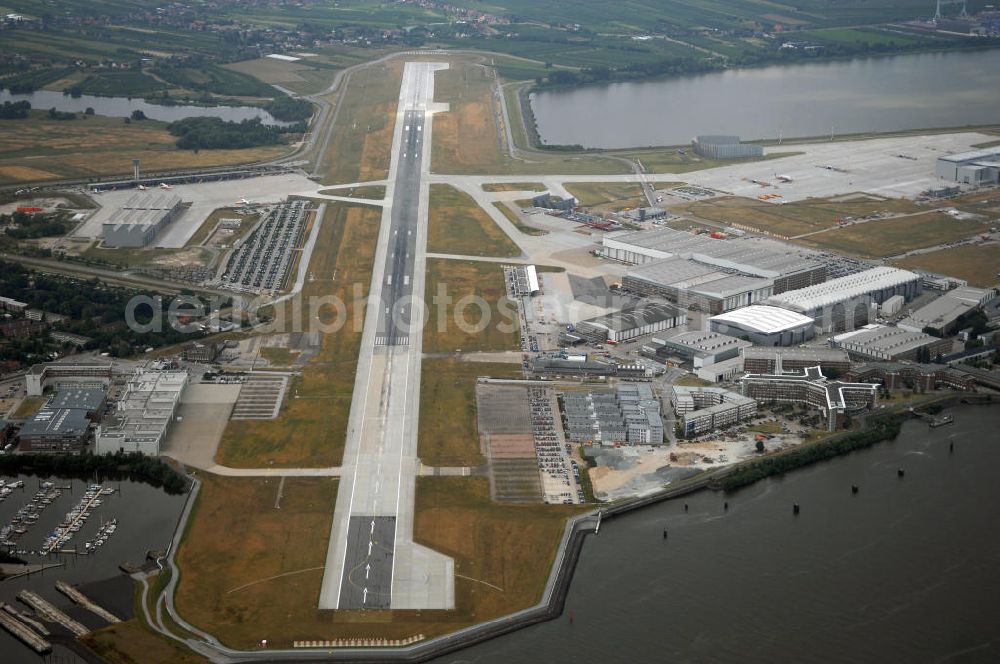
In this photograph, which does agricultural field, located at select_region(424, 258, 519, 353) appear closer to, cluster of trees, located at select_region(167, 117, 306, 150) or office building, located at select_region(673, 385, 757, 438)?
office building, located at select_region(673, 385, 757, 438)

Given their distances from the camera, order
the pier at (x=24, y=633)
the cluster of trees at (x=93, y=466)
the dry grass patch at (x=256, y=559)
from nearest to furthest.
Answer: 1. the pier at (x=24, y=633)
2. the dry grass patch at (x=256, y=559)
3. the cluster of trees at (x=93, y=466)

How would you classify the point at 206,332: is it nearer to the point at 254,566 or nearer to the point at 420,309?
the point at 420,309

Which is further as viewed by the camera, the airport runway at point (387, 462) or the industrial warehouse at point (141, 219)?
the industrial warehouse at point (141, 219)

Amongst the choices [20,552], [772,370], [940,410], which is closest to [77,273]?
[20,552]

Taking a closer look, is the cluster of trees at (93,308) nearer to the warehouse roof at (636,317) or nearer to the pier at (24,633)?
the warehouse roof at (636,317)

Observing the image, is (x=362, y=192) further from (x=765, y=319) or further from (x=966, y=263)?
(x=966, y=263)

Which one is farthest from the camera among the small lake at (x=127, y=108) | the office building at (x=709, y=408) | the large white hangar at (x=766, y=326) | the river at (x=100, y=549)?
the small lake at (x=127, y=108)

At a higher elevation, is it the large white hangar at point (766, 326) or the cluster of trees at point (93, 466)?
the large white hangar at point (766, 326)

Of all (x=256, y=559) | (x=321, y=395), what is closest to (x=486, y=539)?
(x=256, y=559)

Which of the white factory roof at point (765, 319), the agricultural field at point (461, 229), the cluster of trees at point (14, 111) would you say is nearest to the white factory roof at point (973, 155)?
the agricultural field at point (461, 229)
